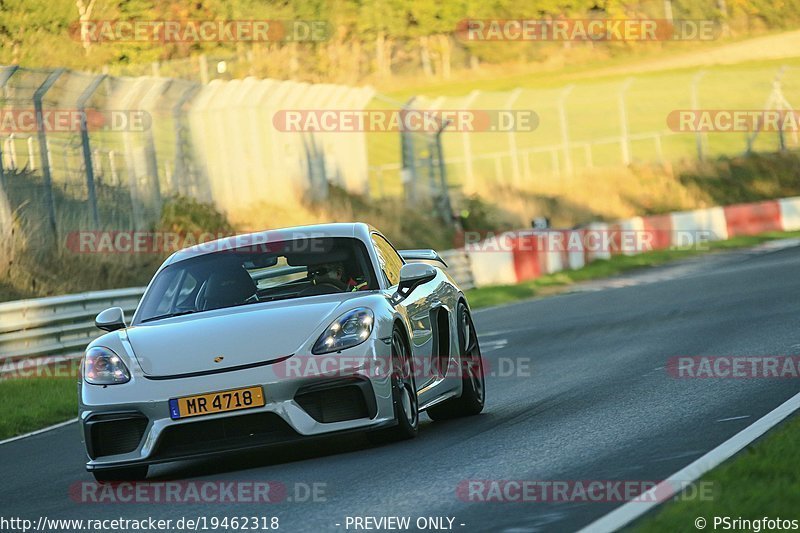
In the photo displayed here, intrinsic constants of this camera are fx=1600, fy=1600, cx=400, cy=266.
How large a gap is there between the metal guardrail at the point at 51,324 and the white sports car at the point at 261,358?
6.97 meters

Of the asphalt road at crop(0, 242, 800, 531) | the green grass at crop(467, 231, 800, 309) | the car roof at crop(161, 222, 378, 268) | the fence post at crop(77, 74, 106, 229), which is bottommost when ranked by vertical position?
the green grass at crop(467, 231, 800, 309)

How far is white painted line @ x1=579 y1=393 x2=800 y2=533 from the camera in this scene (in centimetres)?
579

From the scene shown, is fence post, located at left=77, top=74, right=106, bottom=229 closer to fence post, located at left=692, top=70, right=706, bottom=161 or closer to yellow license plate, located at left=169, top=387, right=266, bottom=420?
yellow license plate, located at left=169, top=387, right=266, bottom=420

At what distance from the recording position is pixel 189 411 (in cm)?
816

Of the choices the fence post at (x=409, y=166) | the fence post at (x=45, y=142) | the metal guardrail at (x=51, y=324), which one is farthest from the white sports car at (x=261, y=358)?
the fence post at (x=409, y=166)

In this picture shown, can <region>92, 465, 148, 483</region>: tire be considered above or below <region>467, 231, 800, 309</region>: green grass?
above

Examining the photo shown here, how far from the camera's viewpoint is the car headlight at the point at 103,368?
847 centimetres

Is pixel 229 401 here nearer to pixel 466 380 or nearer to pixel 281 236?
pixel 281 236

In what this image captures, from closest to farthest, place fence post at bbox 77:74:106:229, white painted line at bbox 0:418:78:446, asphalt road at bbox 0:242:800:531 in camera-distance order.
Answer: asphalt road at bbox 0:242:800:531 < white painted line at bbox 0:418:78:446 < fence post at bbox 77:74:106:229

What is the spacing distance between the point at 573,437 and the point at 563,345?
698cm

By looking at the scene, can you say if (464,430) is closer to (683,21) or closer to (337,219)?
(337,219)

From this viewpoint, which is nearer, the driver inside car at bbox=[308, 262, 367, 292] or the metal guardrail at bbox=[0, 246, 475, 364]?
the driver inside car at bbox=[308, 262, 367, 292]

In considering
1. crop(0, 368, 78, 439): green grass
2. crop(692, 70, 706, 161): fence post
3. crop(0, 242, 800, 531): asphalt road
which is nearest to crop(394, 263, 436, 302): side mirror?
crop(0, 242, 800, 531): asphalt road

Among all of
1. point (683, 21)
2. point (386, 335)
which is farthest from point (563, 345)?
point (683, 21)
